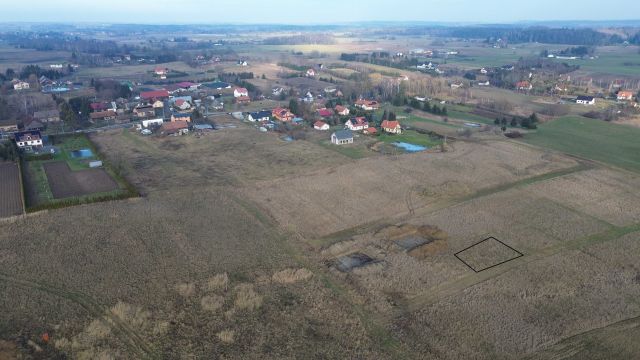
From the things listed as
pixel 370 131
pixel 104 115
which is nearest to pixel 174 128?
pixel 104 115

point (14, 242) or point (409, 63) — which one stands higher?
point (409, 63)

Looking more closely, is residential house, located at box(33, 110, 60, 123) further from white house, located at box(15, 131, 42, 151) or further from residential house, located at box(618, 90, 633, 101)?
residential house, located at box(618, 90, 633, 101)

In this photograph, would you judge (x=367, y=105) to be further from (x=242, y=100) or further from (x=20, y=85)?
(x=20, y=85)

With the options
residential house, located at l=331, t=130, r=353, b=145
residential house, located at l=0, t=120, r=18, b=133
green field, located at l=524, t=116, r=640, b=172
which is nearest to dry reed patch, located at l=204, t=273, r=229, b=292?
residential house, located at l=331, t=130, r=353, b=145

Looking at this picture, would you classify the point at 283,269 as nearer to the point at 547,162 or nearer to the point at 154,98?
the point at 547,162

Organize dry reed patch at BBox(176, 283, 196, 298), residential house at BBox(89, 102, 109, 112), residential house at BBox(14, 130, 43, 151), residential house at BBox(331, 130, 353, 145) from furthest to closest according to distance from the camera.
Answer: residential house at BBox(89, 102, 109, 112)
residential house at BBox(331, 130, 353, 145)
residential house at BBox(14, 130, 43, 151)
dry reed patch at BBox(176, 283, 196, 298)

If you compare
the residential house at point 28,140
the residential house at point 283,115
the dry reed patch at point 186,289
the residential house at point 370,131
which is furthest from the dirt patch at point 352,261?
the residential house at point 28,140

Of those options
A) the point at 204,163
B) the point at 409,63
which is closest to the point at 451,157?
the point at 204,163
